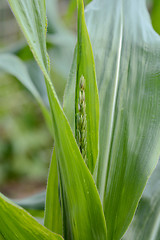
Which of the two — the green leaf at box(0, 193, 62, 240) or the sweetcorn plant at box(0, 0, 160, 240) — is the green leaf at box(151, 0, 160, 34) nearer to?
the sweetcorn plant at box(0, 0, 160, 240)

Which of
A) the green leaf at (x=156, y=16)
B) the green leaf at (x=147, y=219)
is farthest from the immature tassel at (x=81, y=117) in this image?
the green leaf at (x=156, y=16)

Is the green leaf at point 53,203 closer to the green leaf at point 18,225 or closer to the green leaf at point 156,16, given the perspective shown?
the green leaf at point 18,225

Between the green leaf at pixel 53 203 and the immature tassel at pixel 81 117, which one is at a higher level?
the immature tassel at pixel 81 117

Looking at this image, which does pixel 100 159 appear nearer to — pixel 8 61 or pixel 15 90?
pixel 8 61

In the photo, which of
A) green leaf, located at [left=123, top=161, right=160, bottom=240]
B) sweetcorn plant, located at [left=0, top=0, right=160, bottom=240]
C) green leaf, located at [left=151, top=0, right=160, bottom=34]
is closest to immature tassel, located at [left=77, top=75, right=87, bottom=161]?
sweetcorn plant, located at [left=0, top=0, right=160, bottom=240]

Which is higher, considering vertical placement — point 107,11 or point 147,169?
point 107,11

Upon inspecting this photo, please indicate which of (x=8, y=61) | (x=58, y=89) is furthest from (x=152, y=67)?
(x=58, y=89)
